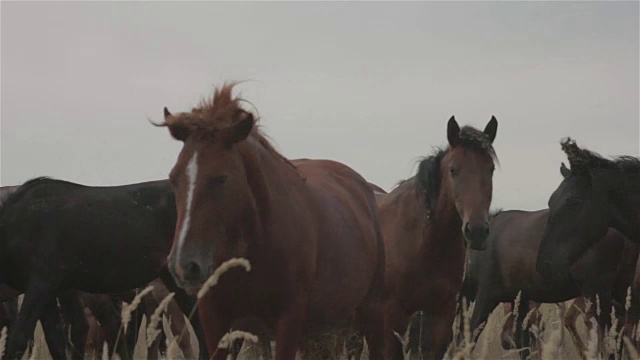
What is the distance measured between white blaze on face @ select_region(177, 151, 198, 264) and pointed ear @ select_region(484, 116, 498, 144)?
4.35m

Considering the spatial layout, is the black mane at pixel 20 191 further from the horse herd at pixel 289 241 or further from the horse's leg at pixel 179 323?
the horse's leg at pixel 179 323

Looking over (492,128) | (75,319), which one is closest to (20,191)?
(75,319)

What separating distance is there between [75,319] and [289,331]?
14.9 feet

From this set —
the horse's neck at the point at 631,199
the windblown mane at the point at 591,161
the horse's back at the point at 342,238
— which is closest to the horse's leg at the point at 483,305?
the windblown mane at the point at 591,161

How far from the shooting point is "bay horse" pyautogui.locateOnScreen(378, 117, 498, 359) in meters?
7.57

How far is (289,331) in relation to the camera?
4.70 m

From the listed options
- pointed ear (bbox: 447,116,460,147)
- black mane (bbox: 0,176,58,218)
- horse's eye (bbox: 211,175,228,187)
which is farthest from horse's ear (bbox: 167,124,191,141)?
pointed ear (bbox: 447,116,460,147)

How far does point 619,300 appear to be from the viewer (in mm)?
10297

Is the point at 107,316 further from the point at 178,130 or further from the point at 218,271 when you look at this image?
the point at 218,271

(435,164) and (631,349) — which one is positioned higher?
(435,164)

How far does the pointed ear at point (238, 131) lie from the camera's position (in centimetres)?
454

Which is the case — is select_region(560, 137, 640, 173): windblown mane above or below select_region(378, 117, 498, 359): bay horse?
above

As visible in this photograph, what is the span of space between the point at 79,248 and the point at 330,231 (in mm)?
2812

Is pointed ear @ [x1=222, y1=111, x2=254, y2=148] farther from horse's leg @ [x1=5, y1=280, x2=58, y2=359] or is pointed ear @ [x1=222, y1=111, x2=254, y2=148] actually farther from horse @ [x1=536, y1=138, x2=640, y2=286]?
horse @ [x1=536, y1=138, x2=640, y2=286]
